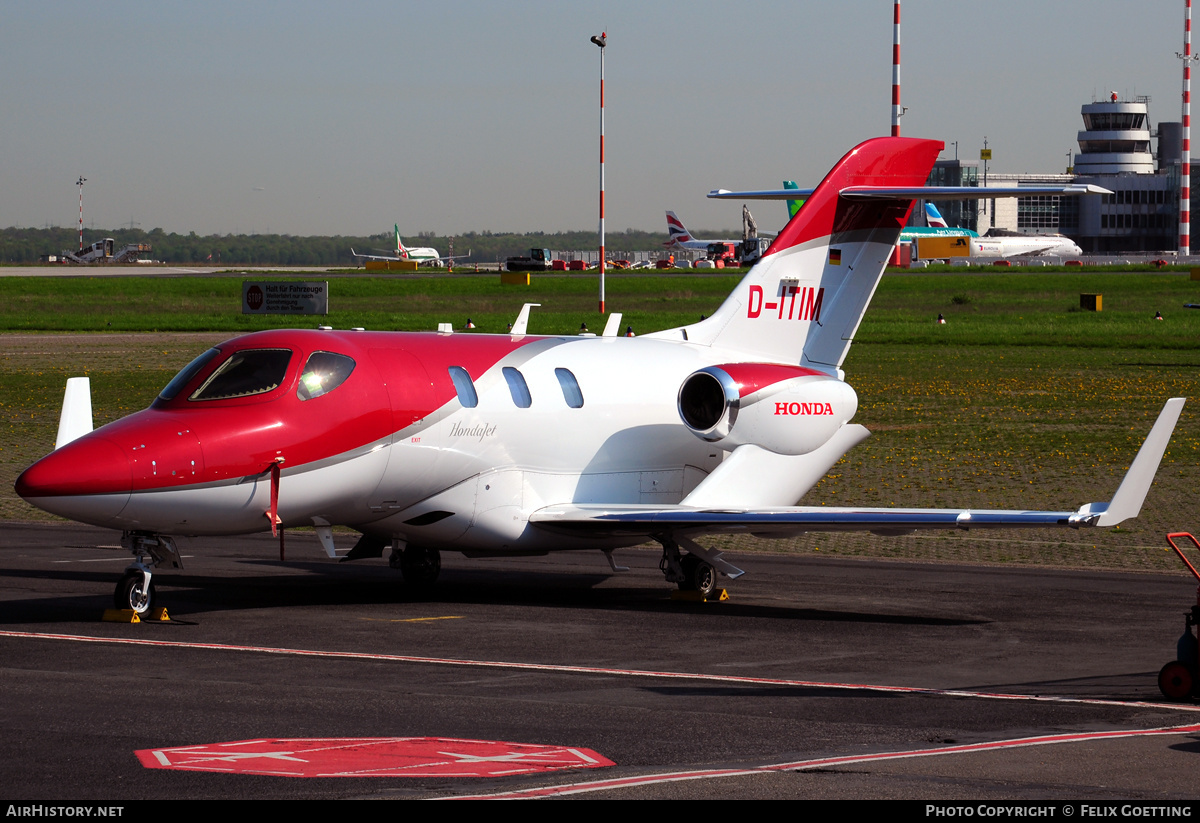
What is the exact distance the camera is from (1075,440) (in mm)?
35031

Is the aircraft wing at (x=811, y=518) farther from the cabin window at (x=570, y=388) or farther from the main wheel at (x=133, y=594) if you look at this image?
the main wheel at (x=133, y=594)

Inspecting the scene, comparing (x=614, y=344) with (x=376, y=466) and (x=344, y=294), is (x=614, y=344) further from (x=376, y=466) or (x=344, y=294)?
(x=344, y=294)

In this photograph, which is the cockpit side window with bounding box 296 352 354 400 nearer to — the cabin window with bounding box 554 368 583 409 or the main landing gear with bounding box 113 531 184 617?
the main landing gear with bounding box 113 531 184 617

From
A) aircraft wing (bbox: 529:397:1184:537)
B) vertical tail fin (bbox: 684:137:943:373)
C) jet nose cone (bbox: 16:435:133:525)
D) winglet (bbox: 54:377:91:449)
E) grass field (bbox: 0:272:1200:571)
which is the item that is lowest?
grass field (bbox: 0:272:1200:571)

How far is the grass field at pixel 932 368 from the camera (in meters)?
26.5

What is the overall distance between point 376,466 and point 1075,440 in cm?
2207

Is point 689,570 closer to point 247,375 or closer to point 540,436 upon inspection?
point 540,436

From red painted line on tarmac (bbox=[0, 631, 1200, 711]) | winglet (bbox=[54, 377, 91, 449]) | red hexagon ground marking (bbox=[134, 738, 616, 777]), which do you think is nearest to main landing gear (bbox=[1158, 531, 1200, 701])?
red painted line on tarmac (bbox=[0, 631, 1200, 711])

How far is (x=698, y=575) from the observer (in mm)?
18938

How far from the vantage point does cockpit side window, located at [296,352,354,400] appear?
16.9 metres

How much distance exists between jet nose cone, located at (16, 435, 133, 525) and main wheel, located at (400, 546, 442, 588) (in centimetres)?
483

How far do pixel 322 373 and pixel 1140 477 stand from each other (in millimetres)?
8441

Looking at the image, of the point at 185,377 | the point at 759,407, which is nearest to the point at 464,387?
the point at 185,377
